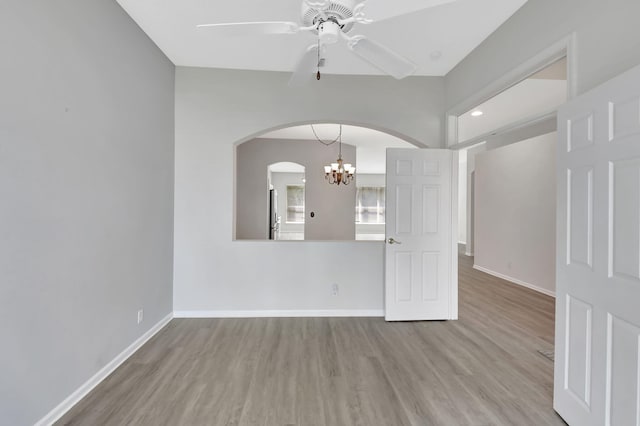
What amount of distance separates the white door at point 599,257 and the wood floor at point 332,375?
471mm

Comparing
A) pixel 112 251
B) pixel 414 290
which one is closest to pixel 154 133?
pixel 112 251

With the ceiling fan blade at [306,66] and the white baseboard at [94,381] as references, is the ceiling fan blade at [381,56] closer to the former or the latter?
the ceiling fan blade at [306,66]

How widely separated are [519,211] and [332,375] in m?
4.77

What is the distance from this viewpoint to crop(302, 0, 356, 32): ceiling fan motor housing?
1469 millimetres

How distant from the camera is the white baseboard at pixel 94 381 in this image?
1835mm

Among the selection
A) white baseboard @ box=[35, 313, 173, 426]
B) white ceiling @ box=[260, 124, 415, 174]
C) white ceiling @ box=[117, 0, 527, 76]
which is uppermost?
white ceiling @ box=[260, 124, 415, 174]

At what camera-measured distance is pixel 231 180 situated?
141 inches

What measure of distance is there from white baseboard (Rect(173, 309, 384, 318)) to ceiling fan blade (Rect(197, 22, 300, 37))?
293 centimetres

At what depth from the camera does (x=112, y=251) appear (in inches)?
94.9

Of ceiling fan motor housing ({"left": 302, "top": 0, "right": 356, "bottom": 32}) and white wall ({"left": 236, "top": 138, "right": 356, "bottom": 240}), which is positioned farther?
white wall ({"left": 236, "top": 138, "right": 356, "bottom": 240})

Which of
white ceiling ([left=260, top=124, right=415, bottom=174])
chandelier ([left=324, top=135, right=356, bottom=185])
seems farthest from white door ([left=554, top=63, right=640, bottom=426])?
chandelier ([left=324, top=135, right=356, bottom=185])

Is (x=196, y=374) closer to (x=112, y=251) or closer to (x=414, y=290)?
(x=112, y=251)

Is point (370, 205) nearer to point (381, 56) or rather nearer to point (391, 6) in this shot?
point (381, 56)

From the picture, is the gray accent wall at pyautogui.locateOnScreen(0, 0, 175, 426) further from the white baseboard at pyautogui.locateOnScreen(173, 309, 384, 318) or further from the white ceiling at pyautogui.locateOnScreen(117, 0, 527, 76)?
the white baseboard at pyautogui.locateOnScreen(173, 309, 384, 318)
